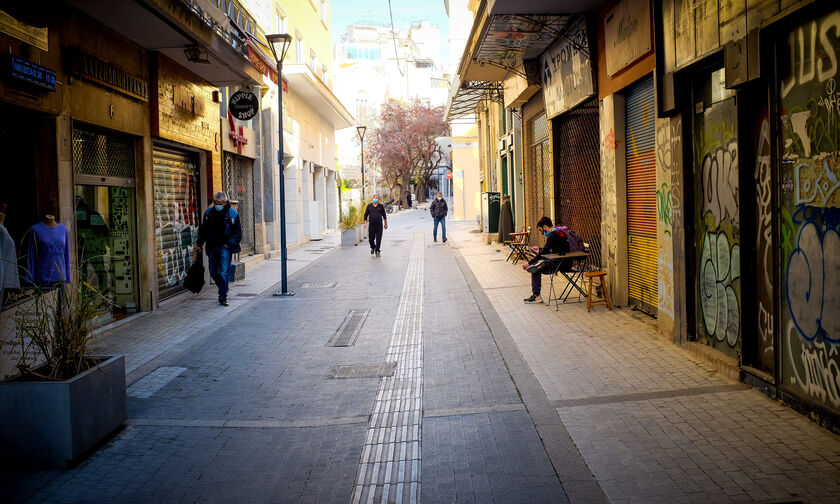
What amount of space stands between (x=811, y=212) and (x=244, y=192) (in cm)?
1678

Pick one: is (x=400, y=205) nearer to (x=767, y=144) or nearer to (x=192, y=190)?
(x=192, y=190)

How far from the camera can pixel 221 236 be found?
38.5 ft

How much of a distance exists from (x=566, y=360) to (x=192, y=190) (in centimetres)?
961

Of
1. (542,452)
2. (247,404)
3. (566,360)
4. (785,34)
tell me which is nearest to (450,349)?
(566,360)

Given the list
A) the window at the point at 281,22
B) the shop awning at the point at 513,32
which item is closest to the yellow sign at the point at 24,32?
the shop awning at the point at 513,32

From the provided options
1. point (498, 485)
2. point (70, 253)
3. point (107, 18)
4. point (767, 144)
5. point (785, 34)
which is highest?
point (107, 18)

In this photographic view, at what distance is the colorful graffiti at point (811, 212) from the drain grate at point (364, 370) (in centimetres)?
358

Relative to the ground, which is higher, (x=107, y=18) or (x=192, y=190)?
(x=107, y=18)

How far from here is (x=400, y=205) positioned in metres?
64.9

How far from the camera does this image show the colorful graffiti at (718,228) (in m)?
6.16

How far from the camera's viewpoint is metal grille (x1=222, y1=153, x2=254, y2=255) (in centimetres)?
1869

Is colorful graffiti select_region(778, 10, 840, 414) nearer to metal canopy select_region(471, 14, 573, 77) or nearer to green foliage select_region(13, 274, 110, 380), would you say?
green foliage select_region(13, 274, 110, 380)

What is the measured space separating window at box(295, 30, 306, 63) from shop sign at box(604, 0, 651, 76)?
58.2 feet

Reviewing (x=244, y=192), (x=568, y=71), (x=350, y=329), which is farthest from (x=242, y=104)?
(x=350, y=329)
